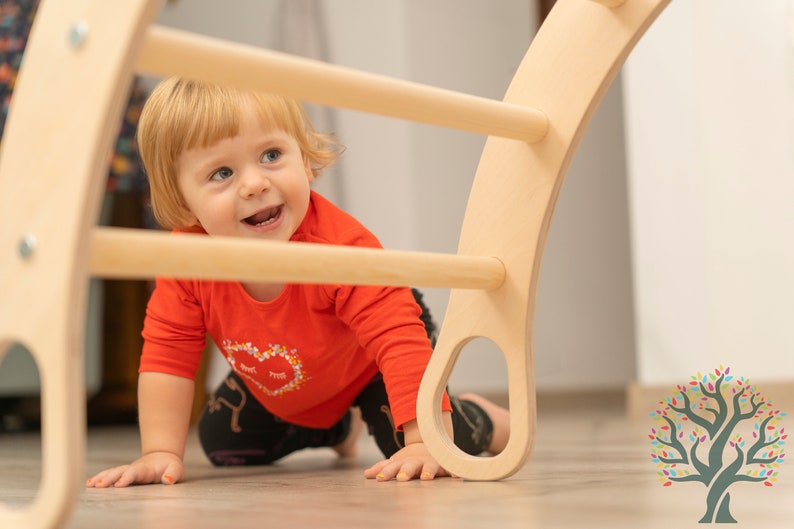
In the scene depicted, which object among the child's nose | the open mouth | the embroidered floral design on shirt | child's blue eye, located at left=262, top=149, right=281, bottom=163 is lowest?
the embroidered floral design on shirt

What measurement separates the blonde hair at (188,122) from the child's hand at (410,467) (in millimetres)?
319

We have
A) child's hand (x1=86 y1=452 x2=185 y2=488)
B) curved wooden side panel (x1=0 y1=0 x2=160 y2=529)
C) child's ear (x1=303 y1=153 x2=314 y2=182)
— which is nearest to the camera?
curved wooden side panel (x1=0 y1=0 x2=160 y2=529)

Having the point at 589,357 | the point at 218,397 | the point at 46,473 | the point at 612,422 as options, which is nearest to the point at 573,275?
the point at 589,357

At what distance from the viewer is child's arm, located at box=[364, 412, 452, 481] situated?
0.82 meters

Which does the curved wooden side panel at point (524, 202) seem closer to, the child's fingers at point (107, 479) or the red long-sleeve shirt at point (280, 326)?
the red long-sleeve shirt at point (280, 326)

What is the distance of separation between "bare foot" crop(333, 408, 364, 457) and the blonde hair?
1.18ft

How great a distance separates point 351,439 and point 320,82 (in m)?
0.72

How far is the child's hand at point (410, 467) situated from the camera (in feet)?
2.68

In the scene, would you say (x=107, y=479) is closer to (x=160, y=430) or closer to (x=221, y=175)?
(x=160, y=430)

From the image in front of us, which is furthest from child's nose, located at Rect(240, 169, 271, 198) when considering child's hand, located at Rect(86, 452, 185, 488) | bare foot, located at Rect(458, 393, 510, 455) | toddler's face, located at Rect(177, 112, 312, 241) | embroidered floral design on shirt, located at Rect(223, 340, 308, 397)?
bare foot, located at Rect(458, 393, 510, 455)

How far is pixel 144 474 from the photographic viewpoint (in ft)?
2.92

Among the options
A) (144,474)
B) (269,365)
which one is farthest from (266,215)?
(144,474)

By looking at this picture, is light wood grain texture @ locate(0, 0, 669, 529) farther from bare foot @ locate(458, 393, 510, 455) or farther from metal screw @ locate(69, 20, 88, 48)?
bare foot @ locate(458, 393, 510, 455)

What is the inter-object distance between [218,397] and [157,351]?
26 cm
